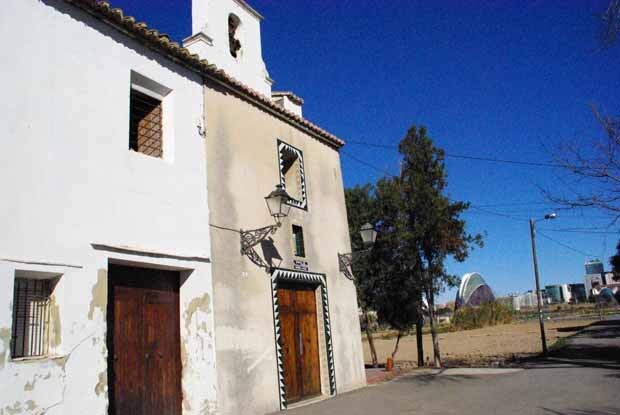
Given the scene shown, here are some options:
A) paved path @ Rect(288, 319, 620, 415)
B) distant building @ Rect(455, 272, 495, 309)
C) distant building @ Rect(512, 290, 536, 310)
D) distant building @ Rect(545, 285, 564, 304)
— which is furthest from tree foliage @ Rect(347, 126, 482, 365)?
distant building @ Rect(545, 285, 564, 304)

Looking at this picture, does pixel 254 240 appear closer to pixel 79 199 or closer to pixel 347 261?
pixel 79 199

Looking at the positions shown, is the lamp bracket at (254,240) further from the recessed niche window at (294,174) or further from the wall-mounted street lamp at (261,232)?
the recessed niche window at (294,174)

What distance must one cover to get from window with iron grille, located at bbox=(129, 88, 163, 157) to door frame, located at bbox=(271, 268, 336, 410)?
343 cm

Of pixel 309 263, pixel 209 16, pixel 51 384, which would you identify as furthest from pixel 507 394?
pixel 209 16

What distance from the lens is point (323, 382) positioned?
11.4 meters

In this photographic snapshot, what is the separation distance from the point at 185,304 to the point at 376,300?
461 inches

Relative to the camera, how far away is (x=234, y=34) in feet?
40.4

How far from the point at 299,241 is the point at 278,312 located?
74.8 inches

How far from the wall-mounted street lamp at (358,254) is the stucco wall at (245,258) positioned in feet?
1.16

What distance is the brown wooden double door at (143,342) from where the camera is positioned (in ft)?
23.1

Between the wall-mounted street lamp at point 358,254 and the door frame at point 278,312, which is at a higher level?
the wall-mounted street lamp at point 358,254

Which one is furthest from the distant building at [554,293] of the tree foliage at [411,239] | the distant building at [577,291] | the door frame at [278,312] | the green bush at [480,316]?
the door frame at [278,312]

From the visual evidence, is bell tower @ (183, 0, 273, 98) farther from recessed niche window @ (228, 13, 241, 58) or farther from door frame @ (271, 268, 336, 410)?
door frame @ (271, 268, 336, 410)

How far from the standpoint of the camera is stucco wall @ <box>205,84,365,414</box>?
8.84 metres
